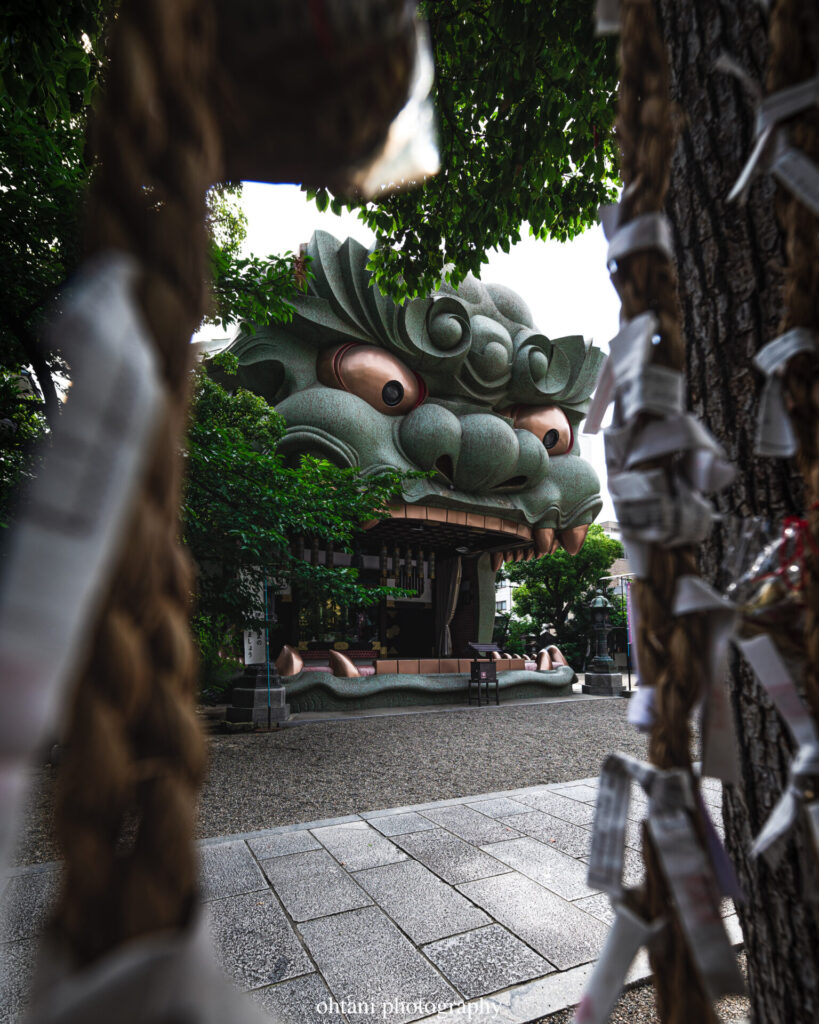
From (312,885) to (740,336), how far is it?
135 inches

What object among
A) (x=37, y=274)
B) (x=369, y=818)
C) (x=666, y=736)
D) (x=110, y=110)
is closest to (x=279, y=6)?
(x=110, y=110)

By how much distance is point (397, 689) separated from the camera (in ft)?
39.7

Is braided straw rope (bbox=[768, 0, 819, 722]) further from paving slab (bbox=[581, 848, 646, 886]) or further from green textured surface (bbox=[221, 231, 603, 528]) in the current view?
green textured surface (bbox=[221, 231, 603, 528])

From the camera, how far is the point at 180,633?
0.31m

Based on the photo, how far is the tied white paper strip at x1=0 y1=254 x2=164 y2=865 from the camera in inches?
9.5

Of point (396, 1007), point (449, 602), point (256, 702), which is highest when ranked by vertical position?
point (449, 602)

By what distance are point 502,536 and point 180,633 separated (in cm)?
1393

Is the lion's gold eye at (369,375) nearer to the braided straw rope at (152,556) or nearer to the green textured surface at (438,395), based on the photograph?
the green textured surface at (438,395)

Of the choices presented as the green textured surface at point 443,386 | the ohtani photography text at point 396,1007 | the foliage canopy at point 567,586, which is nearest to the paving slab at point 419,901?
the ohtani photography text at point 396,1007

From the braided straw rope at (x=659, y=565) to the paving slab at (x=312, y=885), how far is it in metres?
2.97

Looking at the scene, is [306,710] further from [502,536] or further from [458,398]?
[458,398]

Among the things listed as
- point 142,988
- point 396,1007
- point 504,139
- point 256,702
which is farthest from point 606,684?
point 142,988

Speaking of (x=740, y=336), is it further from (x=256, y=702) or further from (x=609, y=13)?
(x=256, y=702)

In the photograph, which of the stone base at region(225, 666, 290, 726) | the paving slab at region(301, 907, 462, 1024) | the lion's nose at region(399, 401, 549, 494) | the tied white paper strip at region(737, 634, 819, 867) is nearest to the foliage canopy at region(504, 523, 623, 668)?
the lion's nose at region(399, 401, 549, 494)
